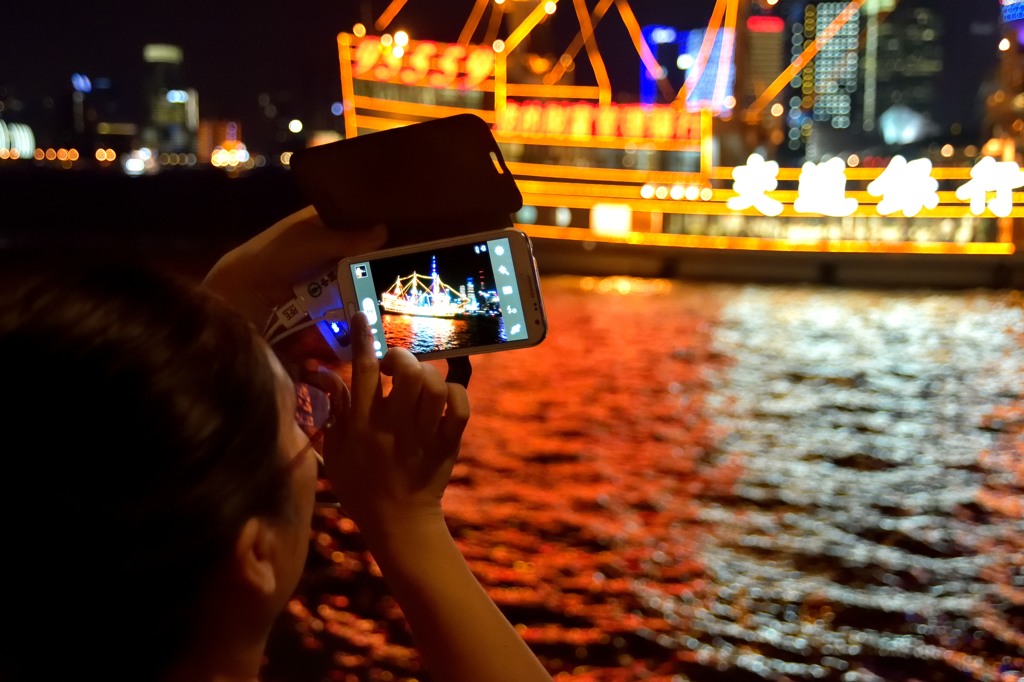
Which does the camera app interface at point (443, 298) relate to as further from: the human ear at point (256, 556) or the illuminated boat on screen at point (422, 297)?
the human ear at point (256, 556)

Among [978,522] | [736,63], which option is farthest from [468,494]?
[736,63]

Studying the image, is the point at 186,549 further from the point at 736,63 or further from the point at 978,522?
the point at 736,63

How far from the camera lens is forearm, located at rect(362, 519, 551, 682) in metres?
0.99

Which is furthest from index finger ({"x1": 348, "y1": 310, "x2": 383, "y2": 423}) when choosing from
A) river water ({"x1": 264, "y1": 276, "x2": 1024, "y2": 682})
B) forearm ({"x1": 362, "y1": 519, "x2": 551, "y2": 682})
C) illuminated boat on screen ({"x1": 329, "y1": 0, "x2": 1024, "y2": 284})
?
illuminated boat on screen ({"x1": 329, "y1": 0, "x2": 1024, "y2": 284})

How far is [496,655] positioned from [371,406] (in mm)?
279

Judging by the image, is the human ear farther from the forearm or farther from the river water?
the river water

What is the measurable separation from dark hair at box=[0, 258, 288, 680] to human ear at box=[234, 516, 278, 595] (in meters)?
0.01

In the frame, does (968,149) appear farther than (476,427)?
Yes

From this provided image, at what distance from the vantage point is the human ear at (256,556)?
0.79 metres

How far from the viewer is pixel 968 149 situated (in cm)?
2481

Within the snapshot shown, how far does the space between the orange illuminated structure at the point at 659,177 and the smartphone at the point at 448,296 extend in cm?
2078

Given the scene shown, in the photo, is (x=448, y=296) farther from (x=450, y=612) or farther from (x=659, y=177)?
(x=659, y=177)

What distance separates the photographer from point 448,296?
1138mm

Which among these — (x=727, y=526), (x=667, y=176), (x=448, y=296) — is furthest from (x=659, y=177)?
(x=448, y=296)
